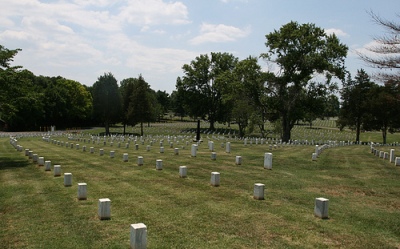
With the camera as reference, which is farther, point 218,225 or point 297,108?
point 297,108

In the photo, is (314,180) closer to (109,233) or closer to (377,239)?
(377,239)

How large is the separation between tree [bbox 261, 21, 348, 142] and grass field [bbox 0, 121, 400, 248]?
24807 millimetres

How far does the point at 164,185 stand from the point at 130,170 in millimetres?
3604

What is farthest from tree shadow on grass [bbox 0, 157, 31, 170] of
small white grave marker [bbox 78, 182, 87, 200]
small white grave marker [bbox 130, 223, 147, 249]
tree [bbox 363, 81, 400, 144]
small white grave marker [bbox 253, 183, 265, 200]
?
tree [bbox 363, 81, 400, 144]

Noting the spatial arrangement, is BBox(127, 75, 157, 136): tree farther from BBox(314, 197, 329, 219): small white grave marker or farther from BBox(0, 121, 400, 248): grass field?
BBox(314, 197, 329, 219): small white grave marker

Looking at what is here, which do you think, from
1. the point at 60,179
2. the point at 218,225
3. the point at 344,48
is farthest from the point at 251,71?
the point at 218,225

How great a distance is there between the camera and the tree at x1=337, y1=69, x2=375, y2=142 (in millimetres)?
52562

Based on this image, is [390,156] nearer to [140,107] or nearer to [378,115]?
[378,115]

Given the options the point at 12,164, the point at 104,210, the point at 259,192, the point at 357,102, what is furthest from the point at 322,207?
the point at 357,102

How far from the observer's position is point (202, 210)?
312 inches

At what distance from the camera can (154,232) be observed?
21.2 feet

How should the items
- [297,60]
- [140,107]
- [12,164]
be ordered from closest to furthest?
1. [12,164]
2. [297,60]
3. [140,107]

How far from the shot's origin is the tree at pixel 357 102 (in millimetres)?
Answer: 52562

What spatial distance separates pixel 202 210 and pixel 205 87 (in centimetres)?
6475
